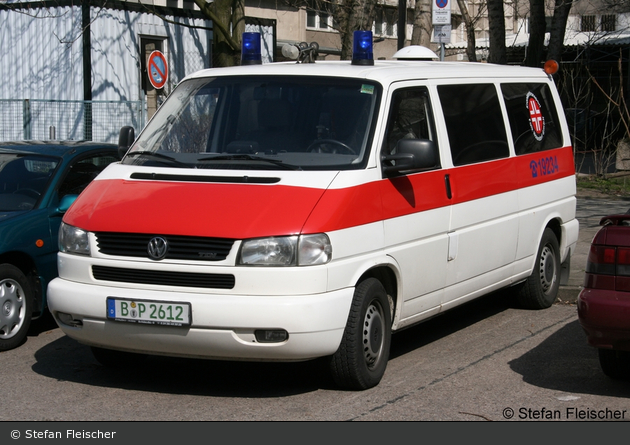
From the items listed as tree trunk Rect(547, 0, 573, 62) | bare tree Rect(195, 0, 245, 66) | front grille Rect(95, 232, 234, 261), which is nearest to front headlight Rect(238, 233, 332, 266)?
front grille Rect(95, 232, 234, 261)

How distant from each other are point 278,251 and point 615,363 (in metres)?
2.31

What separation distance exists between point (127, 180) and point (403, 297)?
1.98 metres

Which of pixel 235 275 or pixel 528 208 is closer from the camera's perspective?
pixel 235 275

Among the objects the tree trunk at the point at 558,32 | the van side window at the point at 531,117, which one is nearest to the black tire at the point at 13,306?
the van side window at the point at 531,117

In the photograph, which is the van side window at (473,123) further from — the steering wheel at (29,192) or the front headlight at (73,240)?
the steering wheel at (29,192)

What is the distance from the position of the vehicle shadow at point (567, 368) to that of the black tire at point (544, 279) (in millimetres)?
939

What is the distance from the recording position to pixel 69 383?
6.08m

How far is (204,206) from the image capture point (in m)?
5.42

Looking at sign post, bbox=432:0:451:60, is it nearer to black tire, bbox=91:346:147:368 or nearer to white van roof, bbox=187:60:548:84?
white van roof, bbox=187:60:548:84

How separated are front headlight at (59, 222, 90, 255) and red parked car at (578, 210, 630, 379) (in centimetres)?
302

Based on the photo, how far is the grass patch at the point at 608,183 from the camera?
679 inches

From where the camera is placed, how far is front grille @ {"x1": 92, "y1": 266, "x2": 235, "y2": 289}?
17.3 feet
